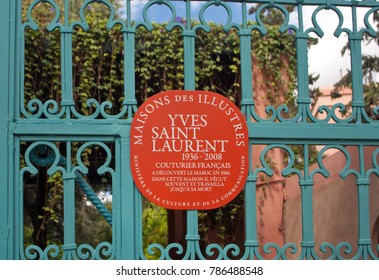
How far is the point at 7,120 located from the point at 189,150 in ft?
2.99

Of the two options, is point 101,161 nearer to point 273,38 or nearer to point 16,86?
point 273,38

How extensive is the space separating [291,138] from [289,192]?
367 cm

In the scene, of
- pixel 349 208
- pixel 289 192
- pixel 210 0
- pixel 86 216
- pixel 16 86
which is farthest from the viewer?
pixel 86 216

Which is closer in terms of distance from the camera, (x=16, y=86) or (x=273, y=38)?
(x=16, y=86)

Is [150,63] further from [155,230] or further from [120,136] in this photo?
[155,230]

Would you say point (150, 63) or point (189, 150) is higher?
point (150, 63)

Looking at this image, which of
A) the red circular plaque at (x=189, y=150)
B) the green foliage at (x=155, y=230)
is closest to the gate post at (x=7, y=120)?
the red circular plaque at (x=189, y=150)

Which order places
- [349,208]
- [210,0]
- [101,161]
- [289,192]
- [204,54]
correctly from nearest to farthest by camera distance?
[210,0]
[349,208]
[204,54]
[289,192]
[101,161]

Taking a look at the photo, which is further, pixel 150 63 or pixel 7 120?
pixel 150 63

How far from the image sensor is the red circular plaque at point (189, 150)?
3.28 metres

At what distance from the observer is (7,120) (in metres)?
3.22

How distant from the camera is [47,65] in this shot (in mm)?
6180

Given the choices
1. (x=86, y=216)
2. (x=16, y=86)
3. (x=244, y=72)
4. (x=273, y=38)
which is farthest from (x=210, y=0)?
(x=86, y=216)

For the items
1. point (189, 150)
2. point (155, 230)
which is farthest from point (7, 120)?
point (155, 230)
